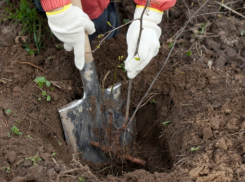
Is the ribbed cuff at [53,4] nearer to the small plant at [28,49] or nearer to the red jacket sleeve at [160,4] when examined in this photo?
the red jacket sleeve at [160,4]

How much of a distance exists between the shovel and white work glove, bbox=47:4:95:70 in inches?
7.6

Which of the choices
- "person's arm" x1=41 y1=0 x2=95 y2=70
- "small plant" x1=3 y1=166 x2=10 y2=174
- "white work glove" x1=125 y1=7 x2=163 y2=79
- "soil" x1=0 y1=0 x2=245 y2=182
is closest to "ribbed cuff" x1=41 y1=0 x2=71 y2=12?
"person's arm" x1=41 y1=0 x2=95 y2=70

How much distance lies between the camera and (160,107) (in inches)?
100

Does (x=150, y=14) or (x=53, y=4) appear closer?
(x=53, y=4)

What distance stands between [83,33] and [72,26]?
0.36ft

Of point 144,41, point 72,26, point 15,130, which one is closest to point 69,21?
point 72,26

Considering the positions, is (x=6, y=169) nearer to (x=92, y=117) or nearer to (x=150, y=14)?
(x=92, y=117)

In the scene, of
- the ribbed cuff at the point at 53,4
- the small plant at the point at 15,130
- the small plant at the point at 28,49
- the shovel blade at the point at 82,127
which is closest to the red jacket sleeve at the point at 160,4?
the ribbed cuff at the point at 53,4

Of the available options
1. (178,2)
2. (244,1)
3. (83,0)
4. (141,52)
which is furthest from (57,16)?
(244,1)

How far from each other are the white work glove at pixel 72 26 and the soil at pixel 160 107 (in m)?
0.42

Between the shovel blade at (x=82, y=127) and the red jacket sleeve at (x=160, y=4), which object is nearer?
the red jacket sleeve at (x=160, y=4)

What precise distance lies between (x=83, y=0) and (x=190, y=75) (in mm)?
977

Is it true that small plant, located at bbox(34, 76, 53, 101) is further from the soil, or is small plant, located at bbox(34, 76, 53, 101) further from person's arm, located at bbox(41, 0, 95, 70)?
person's arm, located at bbox(41, 0, 95, 70)

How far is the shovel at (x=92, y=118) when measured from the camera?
242 cm
